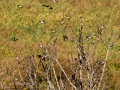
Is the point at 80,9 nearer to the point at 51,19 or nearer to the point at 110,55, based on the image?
the point at 51,19

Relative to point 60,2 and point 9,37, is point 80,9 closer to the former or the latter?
point 60,2

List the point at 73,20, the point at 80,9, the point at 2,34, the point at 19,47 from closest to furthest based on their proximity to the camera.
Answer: the point at 19,47, the point at 2,34, the point at 73,20, the point at 80,9

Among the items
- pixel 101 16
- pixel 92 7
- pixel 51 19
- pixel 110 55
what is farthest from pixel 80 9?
pixel 110 55

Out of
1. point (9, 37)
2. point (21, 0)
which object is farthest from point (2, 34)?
point (21, 0)

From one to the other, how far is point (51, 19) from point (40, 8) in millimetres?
1582

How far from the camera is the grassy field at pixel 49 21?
8055 millimetres

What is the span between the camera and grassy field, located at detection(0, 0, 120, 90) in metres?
8.05

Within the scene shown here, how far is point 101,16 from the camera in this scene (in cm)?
1030

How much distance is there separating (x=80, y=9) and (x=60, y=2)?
184 centimetres

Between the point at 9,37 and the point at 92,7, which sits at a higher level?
the point at 92,7

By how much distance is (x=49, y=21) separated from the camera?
10172 mm

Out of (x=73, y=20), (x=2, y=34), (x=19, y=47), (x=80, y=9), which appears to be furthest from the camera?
(x=80, y=9)

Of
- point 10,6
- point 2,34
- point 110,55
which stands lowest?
point 110,55

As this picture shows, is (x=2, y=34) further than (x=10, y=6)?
No
